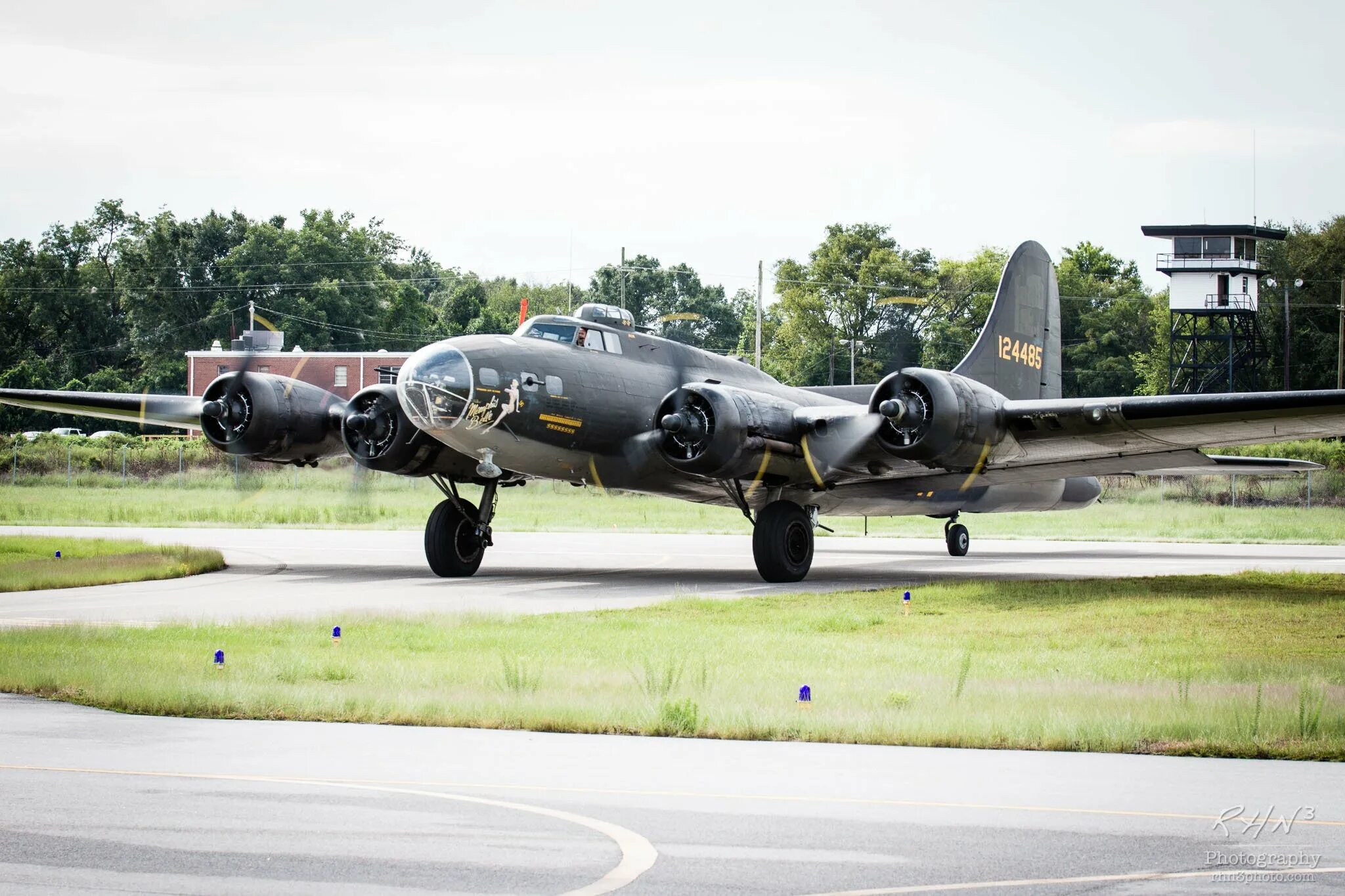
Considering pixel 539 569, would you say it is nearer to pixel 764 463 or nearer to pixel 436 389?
pixel 764 463

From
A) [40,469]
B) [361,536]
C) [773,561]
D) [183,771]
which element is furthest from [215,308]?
[183,771]

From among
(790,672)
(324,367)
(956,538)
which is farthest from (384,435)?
(324,367)

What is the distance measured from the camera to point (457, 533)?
87.5ft

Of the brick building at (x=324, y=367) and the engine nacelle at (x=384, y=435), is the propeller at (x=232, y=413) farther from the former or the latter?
the brick building at (x=324, y=367)

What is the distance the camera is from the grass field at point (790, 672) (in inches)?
442

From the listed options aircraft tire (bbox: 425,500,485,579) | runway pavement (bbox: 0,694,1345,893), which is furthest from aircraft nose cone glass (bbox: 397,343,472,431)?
runway pavement (bbox: 0,694,1345,893)

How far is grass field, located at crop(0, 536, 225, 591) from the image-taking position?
25.1 meters

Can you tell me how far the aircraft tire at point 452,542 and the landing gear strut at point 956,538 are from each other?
12322mm

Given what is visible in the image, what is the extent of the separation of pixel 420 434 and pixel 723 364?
6454 mm

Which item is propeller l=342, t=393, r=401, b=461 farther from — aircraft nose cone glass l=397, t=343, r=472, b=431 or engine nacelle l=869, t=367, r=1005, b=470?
engine nacelle l=869, t=367, r=1005, b=470

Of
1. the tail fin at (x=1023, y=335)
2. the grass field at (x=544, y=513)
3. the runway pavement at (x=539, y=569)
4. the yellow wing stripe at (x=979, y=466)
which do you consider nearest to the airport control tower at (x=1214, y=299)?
the grass field at (x=544, y=513)

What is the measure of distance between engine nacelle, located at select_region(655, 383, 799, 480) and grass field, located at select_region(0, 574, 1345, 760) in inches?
161

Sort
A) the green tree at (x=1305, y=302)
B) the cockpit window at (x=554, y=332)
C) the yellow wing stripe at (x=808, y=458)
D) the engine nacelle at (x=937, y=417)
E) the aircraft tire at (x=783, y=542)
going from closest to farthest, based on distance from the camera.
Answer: the engine nacelle at (x=937, y=417) < the cockpit window at (x=554, y=332) < the aircraft tire at (x=783, y=542) < the yellow wing stripe at (x=808, y=458) < the green tree at (x=1305, y=302)

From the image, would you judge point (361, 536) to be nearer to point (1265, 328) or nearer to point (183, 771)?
point (183, 771)
